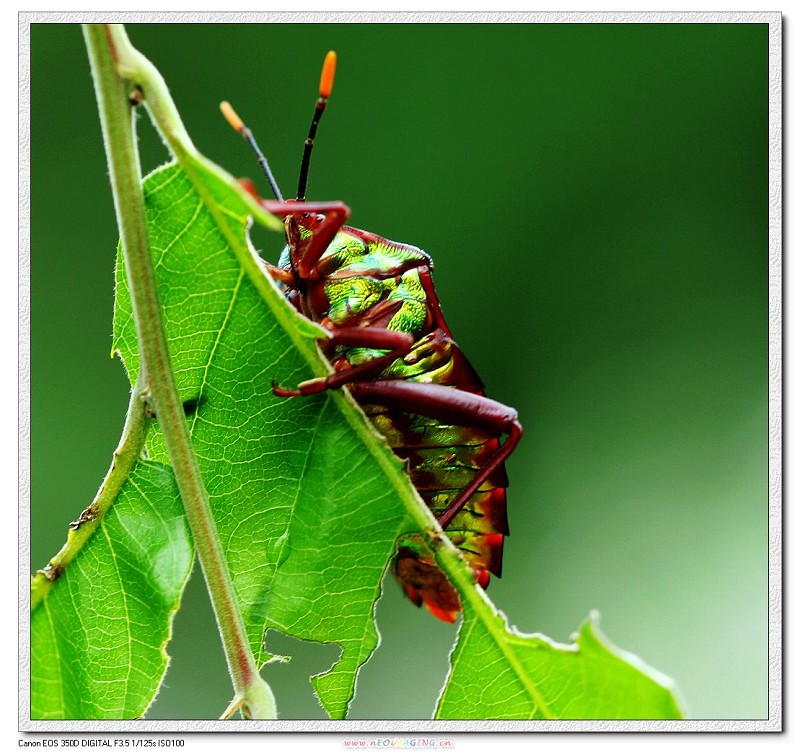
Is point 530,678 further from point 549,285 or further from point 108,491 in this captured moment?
point 549,285

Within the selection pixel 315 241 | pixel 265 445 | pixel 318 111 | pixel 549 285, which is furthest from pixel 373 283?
pixel 549 285

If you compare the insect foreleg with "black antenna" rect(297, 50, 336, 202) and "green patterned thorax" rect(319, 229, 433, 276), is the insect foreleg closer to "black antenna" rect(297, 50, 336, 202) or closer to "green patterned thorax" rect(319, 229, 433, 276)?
"green patterned thorax" rect(319, 229, 433, 276)

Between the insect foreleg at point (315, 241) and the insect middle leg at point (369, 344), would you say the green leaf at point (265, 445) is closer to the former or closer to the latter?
the insect middle leg at point (369, 344)

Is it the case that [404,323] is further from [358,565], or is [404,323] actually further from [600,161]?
[600,161]

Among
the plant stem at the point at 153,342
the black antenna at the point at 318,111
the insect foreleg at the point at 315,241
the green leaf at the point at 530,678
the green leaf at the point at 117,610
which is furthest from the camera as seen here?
the black antenna at the point at 318,111

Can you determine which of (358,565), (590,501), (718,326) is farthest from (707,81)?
(358,565)

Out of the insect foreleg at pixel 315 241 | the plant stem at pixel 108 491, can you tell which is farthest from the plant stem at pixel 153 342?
the insect foreleg at pixel 315 241
